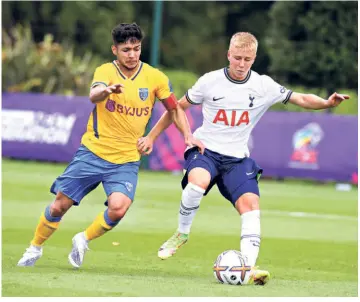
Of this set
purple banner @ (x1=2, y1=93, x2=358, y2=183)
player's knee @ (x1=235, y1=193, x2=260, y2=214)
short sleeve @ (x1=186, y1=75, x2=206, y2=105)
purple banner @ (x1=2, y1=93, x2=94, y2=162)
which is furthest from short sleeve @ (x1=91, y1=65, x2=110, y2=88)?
purple banner @ (x1=2, y1=93, x2=94, y2=162)

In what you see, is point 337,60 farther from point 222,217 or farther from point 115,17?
point 115,17

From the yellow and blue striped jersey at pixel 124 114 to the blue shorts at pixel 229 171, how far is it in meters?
0.57

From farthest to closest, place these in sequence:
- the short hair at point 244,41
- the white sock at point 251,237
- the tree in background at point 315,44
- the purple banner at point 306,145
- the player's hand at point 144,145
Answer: the tree in background at point 315,44
the purple banner at point 306,145
the player's hand at point 144,145
the short hair at point 244,41
the white sock at point 251,237

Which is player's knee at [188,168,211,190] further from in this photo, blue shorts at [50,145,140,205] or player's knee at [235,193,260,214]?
blue shorts at [50,145,140,205]

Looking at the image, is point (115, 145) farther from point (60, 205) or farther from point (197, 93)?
point (197, 93)

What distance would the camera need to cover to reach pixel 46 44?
3052cm

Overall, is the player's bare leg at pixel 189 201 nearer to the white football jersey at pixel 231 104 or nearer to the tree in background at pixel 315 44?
the white football jersey at pixel 231 104

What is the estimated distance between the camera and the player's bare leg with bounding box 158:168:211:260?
9.53 metres

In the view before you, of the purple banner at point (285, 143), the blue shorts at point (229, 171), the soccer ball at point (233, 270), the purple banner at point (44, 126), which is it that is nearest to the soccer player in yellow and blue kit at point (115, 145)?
the blue shorts at point (229, 171)

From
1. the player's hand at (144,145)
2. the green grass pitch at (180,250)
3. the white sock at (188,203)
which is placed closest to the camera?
the green grass pitch at (180,250)

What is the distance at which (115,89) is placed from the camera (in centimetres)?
873

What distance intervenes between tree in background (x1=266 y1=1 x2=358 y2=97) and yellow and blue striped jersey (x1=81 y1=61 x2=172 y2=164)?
734 inches

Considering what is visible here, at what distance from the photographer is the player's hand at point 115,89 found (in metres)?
8.70
